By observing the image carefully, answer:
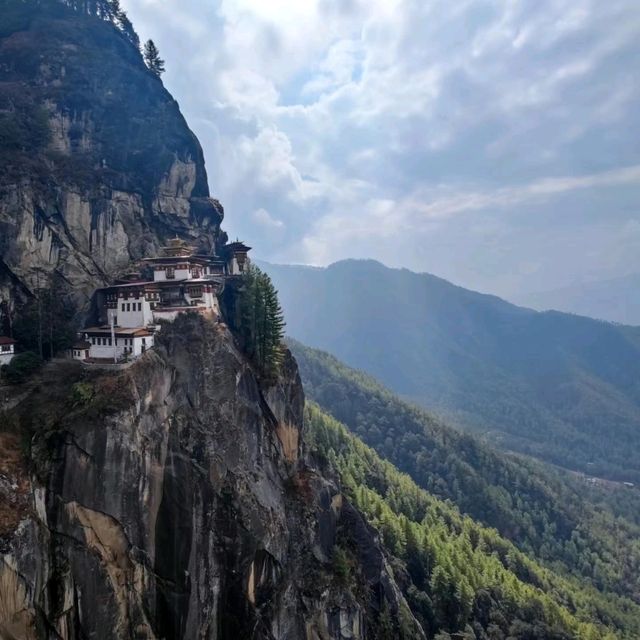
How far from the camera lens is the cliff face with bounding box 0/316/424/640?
38.2m

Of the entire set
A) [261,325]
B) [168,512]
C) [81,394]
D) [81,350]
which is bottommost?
[168,512]

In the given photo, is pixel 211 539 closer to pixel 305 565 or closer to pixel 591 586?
pixel 305 565

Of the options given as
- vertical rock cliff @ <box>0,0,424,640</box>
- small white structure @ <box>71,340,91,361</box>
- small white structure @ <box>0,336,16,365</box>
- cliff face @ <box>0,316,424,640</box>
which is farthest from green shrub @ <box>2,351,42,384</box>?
small white structure @ <box>71,340,91,361</box>

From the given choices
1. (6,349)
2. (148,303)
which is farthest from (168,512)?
(148,303)

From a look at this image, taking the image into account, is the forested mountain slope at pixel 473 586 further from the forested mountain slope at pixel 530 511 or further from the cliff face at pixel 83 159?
the cliff face at pixel 83 159

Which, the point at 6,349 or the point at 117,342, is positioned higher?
the point at 117,342

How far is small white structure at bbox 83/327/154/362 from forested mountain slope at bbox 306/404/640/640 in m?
31.6

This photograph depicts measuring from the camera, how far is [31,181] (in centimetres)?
5962

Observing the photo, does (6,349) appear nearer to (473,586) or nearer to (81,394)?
(81,394)

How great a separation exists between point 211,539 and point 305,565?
1359 centimetres

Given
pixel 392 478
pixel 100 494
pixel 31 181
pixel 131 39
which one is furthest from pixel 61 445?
pixel 392 478

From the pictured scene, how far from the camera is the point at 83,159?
69500 millimetres

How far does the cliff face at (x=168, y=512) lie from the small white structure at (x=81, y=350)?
5.01 metres

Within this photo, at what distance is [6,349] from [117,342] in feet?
32.1
